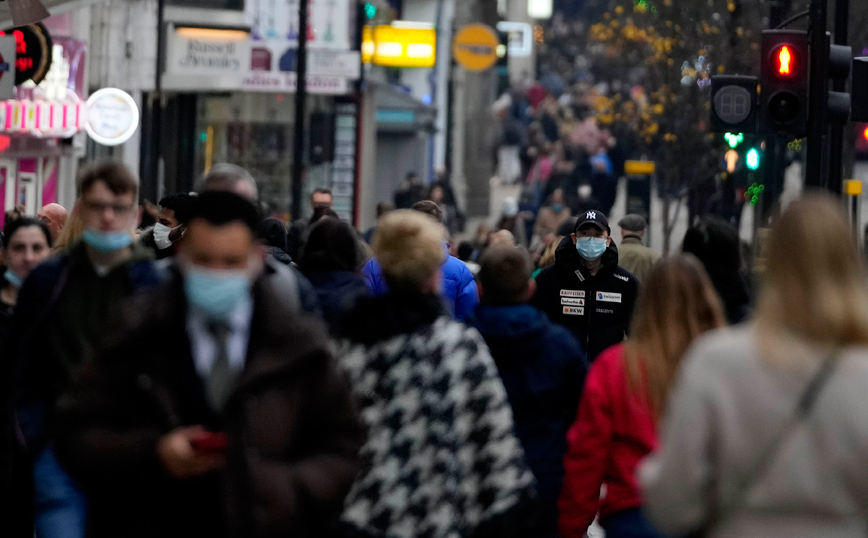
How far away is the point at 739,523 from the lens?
148 inches

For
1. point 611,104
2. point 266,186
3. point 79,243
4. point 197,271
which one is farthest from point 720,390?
point 611,104

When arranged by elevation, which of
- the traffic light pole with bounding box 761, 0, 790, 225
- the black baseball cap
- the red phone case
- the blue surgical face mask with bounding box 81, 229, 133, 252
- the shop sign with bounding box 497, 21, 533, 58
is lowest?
the red phone case

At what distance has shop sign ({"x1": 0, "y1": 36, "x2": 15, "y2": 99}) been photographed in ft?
43.5

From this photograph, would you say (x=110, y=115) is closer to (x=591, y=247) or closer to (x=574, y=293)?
(x=591, y=247)

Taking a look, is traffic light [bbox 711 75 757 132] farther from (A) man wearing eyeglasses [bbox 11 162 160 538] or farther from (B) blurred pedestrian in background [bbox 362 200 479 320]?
(A) man wearing eyeglasses [bbox 11 162 160 538]

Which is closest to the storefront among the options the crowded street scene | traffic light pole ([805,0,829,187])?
traffic light pole ([805,0,829,187])

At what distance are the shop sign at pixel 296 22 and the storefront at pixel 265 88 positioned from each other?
2 centimetres

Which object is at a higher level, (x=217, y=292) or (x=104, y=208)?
(x=104, y=208)

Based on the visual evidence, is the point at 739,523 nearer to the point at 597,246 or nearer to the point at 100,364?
the point at 100,364

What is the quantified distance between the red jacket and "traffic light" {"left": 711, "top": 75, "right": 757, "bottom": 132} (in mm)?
8001

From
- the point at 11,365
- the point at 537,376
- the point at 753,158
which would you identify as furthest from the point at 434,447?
the point at 753,158

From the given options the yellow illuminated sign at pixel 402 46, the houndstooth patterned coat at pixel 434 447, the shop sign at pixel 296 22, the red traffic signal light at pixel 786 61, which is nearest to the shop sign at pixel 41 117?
the shop sign at pixel 296 22

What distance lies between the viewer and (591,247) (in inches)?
395

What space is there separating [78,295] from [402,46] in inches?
1074
